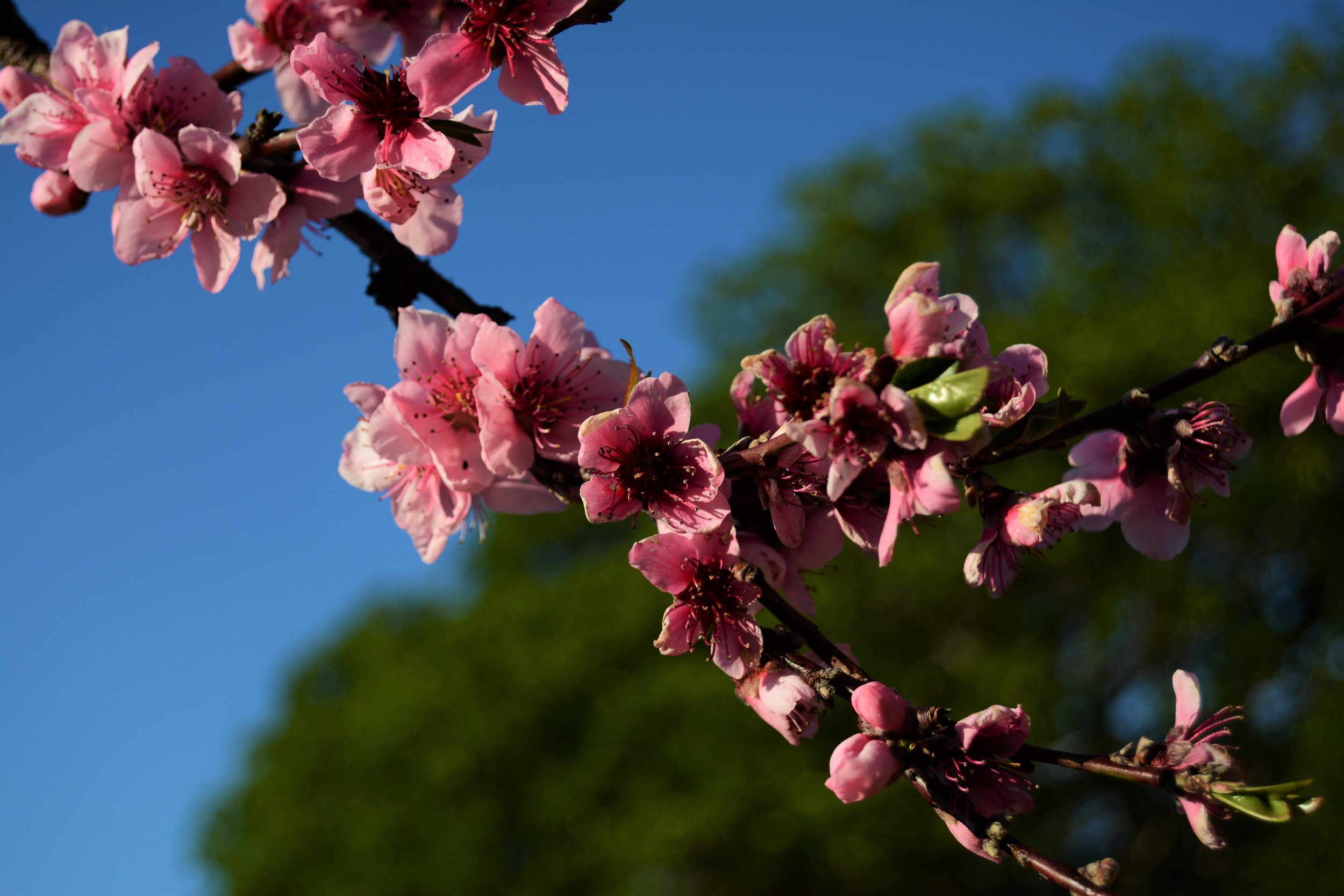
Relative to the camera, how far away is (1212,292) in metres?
12.4

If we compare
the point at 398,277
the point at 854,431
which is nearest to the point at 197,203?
the point at 398,277

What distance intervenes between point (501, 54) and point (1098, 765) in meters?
1.26

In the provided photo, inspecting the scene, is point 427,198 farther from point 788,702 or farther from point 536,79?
point 788,702

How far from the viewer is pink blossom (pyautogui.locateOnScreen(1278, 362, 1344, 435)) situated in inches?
56.4

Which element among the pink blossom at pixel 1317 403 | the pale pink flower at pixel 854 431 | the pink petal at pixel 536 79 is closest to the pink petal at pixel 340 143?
the pink petal at pixel 536 79

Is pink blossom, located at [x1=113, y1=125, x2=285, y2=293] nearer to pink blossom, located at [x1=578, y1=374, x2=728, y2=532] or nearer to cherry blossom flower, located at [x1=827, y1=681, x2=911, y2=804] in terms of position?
pink blossom, located at [x1=578, y1=374, x2=728, y2=532]

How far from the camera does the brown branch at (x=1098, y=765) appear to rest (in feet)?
4.07

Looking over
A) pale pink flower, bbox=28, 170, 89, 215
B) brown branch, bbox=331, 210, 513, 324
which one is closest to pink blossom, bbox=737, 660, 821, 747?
brown branch, bbox=331, 210, 513, 324

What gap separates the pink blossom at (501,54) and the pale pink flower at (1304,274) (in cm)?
106

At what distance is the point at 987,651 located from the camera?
12.5 meters

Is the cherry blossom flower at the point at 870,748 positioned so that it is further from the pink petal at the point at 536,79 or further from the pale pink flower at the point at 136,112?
the pale pink flower at the point at 136,112

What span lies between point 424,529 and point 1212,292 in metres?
13.0

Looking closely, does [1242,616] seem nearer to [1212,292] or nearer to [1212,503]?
[1212,503]

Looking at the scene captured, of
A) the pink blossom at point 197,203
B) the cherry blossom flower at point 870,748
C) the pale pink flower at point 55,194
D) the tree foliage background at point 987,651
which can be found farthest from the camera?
the tree foliage background at point 987,651
